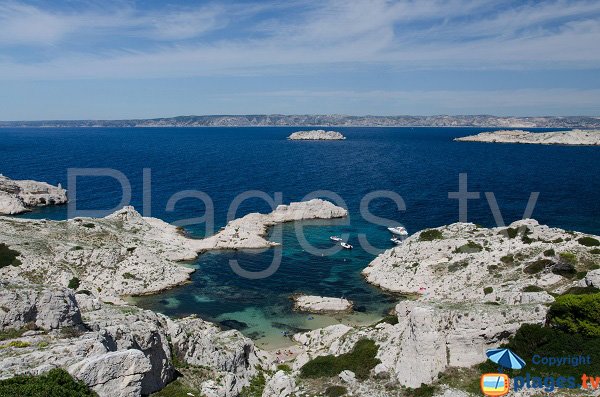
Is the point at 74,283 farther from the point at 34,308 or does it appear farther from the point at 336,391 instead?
the point at 336,391

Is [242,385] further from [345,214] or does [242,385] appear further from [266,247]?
[345,214]

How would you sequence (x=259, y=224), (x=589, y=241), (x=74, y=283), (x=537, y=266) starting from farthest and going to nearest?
(x=259, y=224) < (x=74, y=283) < (x=589, y=241) < (x=537, y=266)

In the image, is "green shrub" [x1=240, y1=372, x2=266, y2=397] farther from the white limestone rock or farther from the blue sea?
the blue sea

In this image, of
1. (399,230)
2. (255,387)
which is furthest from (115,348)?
(399,230)

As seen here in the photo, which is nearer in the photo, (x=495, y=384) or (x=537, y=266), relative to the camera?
(x=495, y=384)

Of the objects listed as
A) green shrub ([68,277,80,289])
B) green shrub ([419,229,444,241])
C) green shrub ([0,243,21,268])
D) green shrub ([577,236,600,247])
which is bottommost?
green shrub ([68,277,80,289])

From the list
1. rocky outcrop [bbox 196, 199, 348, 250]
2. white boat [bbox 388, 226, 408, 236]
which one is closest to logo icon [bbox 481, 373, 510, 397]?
rocky outcrop [bbox 196, 199, 348, 250]


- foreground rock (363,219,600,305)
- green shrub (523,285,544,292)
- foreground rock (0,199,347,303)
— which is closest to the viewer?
green shrub (523,285,544,292)

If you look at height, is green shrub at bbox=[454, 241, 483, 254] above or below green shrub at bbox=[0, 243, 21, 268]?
above
